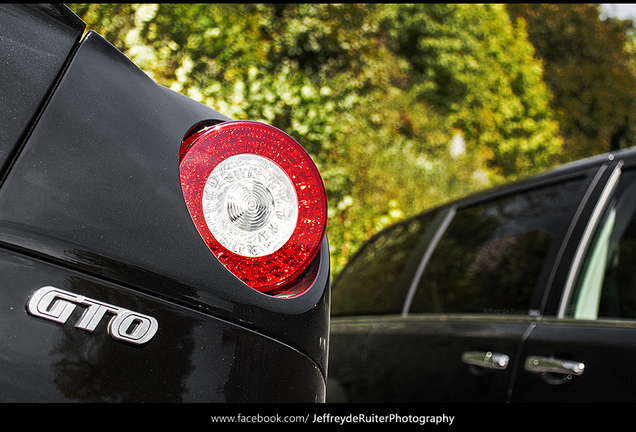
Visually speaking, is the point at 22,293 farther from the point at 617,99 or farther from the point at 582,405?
the point at 617,99

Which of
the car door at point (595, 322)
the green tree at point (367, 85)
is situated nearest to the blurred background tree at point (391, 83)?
the green tree at point (367, 85)

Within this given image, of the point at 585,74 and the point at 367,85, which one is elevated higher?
the point at 585,74

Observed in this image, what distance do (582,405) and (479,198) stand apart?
1.23m

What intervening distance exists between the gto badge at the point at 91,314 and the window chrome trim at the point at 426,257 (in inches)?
74.2

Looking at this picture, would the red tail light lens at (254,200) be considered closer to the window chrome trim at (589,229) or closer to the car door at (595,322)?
the car door at (595,322)

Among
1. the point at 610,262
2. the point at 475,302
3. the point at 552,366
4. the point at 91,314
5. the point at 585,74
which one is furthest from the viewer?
the point at 585,74

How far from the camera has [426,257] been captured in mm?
2697

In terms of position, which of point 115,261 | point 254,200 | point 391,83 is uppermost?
point 391,83

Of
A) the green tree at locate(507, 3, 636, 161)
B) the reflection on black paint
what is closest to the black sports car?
the reflection on black paint

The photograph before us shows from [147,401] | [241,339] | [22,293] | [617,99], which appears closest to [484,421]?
[241,339]

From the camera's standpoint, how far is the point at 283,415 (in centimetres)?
99

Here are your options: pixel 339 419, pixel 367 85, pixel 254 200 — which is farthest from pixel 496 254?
pixel 367 85

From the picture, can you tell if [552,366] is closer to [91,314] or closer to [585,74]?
[91,314]

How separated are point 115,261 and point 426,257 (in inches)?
79.8
